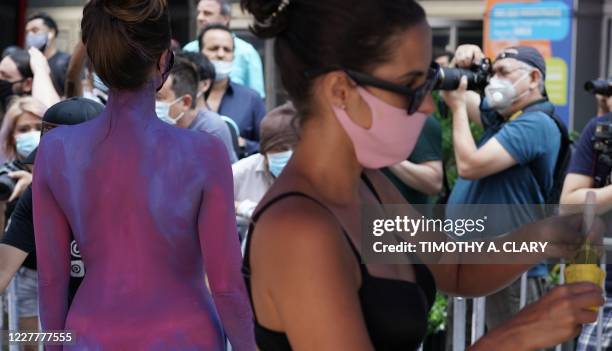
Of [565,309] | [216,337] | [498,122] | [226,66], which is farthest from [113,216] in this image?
[226,66]

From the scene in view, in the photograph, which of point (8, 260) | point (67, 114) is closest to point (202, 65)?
point (67, 114)

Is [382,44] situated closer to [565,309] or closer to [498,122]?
[565,309]

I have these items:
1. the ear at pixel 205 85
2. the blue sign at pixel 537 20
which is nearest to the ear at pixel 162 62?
the ear at pixel 205 85

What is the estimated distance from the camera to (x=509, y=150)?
4.57 meters

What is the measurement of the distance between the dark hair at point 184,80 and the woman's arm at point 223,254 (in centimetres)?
243

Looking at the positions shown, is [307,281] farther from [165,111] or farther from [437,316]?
[437,316]

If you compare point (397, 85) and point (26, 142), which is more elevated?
point (397, 85)

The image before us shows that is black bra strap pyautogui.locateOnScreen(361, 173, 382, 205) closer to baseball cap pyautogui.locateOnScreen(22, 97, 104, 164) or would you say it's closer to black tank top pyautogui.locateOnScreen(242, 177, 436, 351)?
black tank top pyautogui.locateOnScreen(242, 177, 436, 351)

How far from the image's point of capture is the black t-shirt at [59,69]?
6.73 m

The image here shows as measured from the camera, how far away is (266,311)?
178 cm

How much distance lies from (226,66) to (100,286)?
3.88m

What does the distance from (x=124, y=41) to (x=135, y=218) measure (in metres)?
0.47

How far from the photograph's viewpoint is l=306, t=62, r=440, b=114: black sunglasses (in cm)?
186

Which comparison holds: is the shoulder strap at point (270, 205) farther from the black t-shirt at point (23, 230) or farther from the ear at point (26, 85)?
the ear at point (26, 85)
